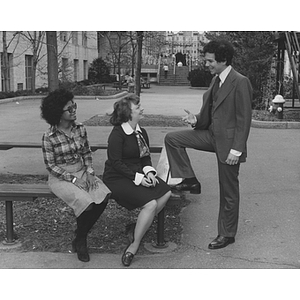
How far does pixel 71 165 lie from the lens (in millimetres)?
4602

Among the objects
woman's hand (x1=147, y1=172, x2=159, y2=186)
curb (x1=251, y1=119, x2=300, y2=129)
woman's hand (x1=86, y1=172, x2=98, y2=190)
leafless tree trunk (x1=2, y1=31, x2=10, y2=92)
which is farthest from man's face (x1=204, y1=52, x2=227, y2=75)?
leafless tree trunk (x1=2, y1=31, x2=10, y2=92)

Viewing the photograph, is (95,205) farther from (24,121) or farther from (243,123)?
(24,121)

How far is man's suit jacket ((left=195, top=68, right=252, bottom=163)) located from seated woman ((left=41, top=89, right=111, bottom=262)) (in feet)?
3.69

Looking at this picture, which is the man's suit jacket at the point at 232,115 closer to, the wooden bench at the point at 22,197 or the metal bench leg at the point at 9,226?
the wooden bench at the point at 22,197

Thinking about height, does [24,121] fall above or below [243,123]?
below

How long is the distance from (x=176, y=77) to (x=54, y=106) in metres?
43.7

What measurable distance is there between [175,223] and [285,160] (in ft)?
13.0

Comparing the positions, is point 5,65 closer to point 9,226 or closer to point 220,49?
point 9,226

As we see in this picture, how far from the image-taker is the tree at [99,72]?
42719mm

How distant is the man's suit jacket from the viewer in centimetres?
436

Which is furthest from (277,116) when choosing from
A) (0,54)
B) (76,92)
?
(0,54)

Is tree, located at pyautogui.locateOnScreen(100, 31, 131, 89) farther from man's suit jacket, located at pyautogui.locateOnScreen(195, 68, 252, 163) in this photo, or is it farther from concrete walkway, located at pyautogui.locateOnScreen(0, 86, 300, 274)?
man's suit jacket, located at pyautogui.locateOnScreen(195, 68, 252, 163)

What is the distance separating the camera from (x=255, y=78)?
1677 cm

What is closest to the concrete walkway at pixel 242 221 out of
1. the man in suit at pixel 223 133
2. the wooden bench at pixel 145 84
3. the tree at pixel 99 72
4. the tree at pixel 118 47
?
the man in suit at pixel 223 133
